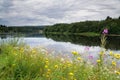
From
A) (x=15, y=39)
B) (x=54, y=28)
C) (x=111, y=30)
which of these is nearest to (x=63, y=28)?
(x=54, y=28)

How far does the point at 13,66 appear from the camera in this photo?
22.8 feet

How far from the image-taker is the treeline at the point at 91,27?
116 m

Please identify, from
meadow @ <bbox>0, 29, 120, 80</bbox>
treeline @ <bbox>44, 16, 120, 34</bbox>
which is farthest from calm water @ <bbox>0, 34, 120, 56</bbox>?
treeline @ <bbox>44, 16, 120, 34</bbox>

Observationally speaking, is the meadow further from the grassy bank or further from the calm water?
the calm water

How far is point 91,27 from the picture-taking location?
13412cm

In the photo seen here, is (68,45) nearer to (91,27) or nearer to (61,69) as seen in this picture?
(61,69)

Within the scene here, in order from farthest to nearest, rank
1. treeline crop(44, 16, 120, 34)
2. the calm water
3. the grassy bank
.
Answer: treeline crop(44, 16, 120, 34) → the calm water → the grassy bank

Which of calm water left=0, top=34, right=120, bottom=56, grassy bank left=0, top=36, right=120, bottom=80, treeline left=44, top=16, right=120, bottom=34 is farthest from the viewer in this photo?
treeline left=44, top=16, right=120, bottom=34

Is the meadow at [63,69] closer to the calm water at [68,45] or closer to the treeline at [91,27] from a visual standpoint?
the calm water at [68,45]

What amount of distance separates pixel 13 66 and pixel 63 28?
545ft

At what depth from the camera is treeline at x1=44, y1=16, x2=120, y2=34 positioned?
382ft

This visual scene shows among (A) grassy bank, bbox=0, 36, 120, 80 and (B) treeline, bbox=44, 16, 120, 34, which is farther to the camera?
(B) treeline, bbox=44, 16, 120, 34

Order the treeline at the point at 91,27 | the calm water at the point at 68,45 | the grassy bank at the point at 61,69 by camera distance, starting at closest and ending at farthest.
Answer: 1. the grassy bank at the point at 61,69
2. the calm water at the point at 68,45
3. the treeline at the point at 91,27

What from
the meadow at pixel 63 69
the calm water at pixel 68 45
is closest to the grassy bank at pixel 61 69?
the meadow at pixel 63 69
